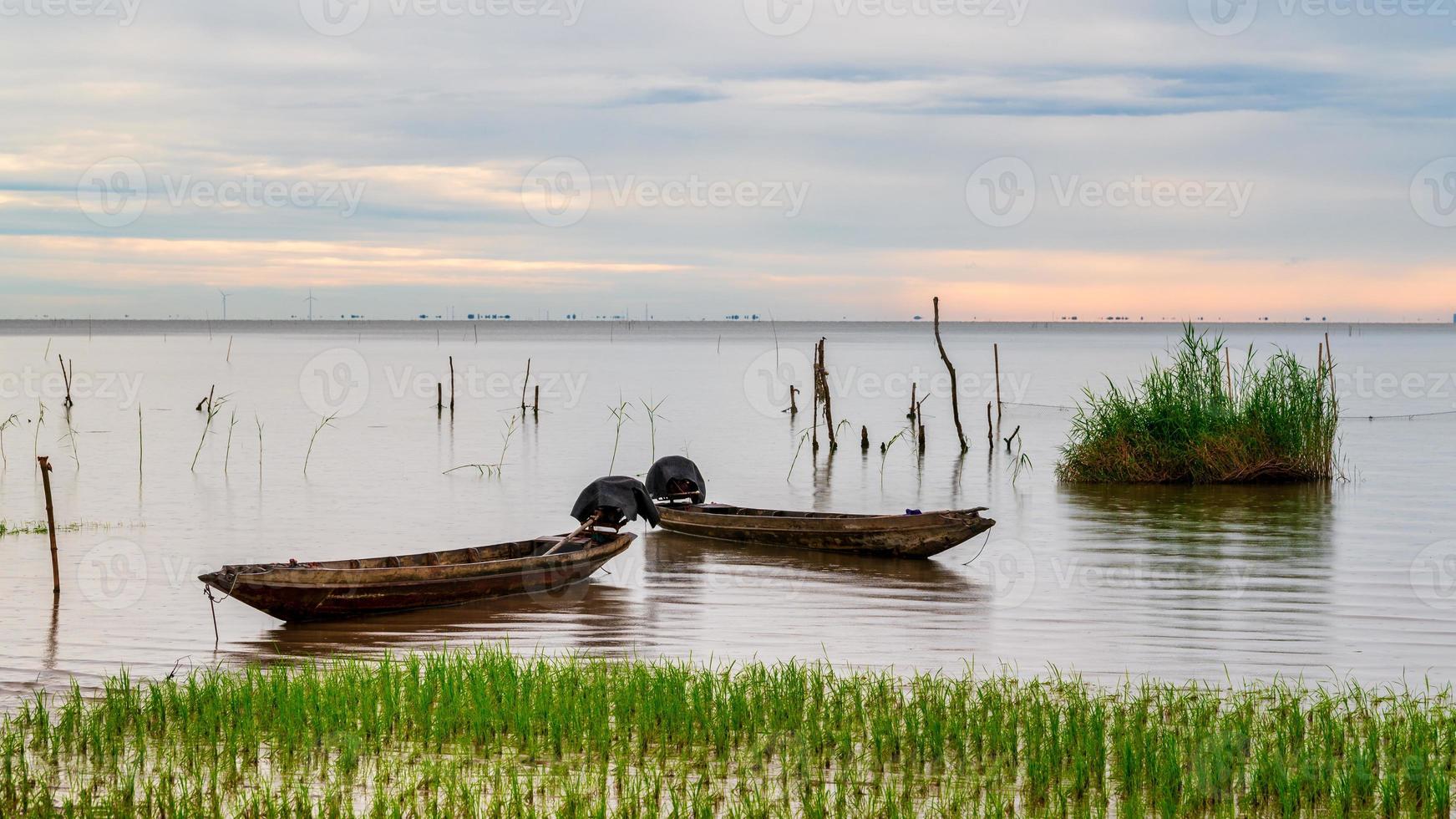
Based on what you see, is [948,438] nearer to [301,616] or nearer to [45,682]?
[301,616]

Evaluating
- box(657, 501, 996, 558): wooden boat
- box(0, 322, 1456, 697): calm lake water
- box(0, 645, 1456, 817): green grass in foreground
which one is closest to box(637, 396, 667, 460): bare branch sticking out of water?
box(0, 322, 1456, 697): calm lake water

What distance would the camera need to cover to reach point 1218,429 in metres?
23.1

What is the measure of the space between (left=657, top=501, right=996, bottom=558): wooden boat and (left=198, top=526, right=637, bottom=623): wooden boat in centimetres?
274

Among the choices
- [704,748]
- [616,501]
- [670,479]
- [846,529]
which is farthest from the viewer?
[670,479]

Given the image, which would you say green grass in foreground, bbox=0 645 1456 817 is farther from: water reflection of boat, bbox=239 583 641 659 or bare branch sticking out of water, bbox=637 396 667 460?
bare branch sticking out of water, bbox=637 396 667 460

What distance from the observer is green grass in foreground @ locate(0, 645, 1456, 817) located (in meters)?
6.57

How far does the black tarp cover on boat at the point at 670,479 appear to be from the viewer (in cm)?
1914

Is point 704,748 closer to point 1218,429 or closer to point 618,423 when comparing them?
point 1218,429

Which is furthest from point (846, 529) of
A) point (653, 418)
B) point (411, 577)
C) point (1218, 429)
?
point (653, 418)

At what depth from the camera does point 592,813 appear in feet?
20.7

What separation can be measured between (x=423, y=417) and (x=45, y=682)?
3218 cm

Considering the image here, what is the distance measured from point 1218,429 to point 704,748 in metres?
18.0

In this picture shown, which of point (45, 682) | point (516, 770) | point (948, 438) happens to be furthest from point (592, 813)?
point (948, 438)

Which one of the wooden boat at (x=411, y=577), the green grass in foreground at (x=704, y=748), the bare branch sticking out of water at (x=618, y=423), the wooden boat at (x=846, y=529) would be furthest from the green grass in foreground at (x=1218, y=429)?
the green grass in foreground at (x=704, y=748)
